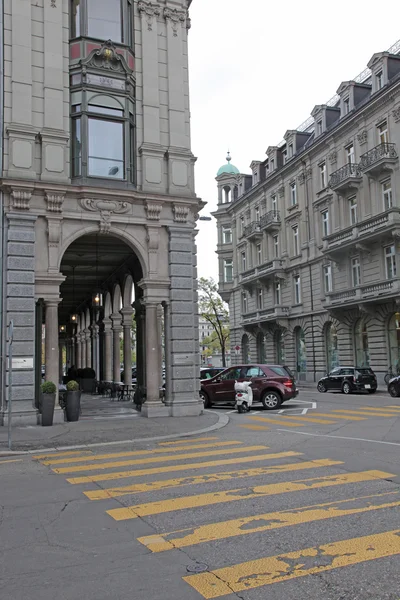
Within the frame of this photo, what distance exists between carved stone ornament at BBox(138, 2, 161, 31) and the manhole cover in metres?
18.6

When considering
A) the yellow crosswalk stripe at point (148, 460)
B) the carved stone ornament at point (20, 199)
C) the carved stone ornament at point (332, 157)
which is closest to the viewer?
the yellow crosswalk stripe at point (148, 460)

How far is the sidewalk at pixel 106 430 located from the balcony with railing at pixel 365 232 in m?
20.2

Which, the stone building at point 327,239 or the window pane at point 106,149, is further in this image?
the stone building at point 327,239

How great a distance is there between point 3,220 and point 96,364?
19877 millimetres

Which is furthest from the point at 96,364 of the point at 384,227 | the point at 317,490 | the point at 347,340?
the point at 317,490

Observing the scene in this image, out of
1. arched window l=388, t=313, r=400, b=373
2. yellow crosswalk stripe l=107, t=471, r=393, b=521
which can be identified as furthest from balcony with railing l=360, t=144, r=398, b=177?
yellow crosswalk stripe l=107, t=471, r=393, b=521

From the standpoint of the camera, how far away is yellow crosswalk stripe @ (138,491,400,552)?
5.79 meters

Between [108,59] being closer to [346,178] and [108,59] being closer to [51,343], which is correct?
[51,343]

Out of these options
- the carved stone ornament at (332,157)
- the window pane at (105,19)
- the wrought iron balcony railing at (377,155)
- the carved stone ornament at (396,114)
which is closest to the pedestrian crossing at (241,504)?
the window pane at (105,19)

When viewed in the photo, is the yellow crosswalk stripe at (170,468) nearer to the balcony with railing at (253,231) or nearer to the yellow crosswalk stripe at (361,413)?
the yellow crosswalk stripe at (361,413)

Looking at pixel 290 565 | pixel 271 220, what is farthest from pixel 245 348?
pixel 290 565

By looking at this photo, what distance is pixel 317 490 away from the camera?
25.8 feet

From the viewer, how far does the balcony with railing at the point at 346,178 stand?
123 ft

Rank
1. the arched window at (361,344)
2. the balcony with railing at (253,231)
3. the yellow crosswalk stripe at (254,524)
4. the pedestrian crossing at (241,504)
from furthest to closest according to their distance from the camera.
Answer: the balcony with railing at (253,231) → the arched window at (361,344) → the yellow crosswalk stripe at (254,524) → the pedestrian crossing at (241,504)
